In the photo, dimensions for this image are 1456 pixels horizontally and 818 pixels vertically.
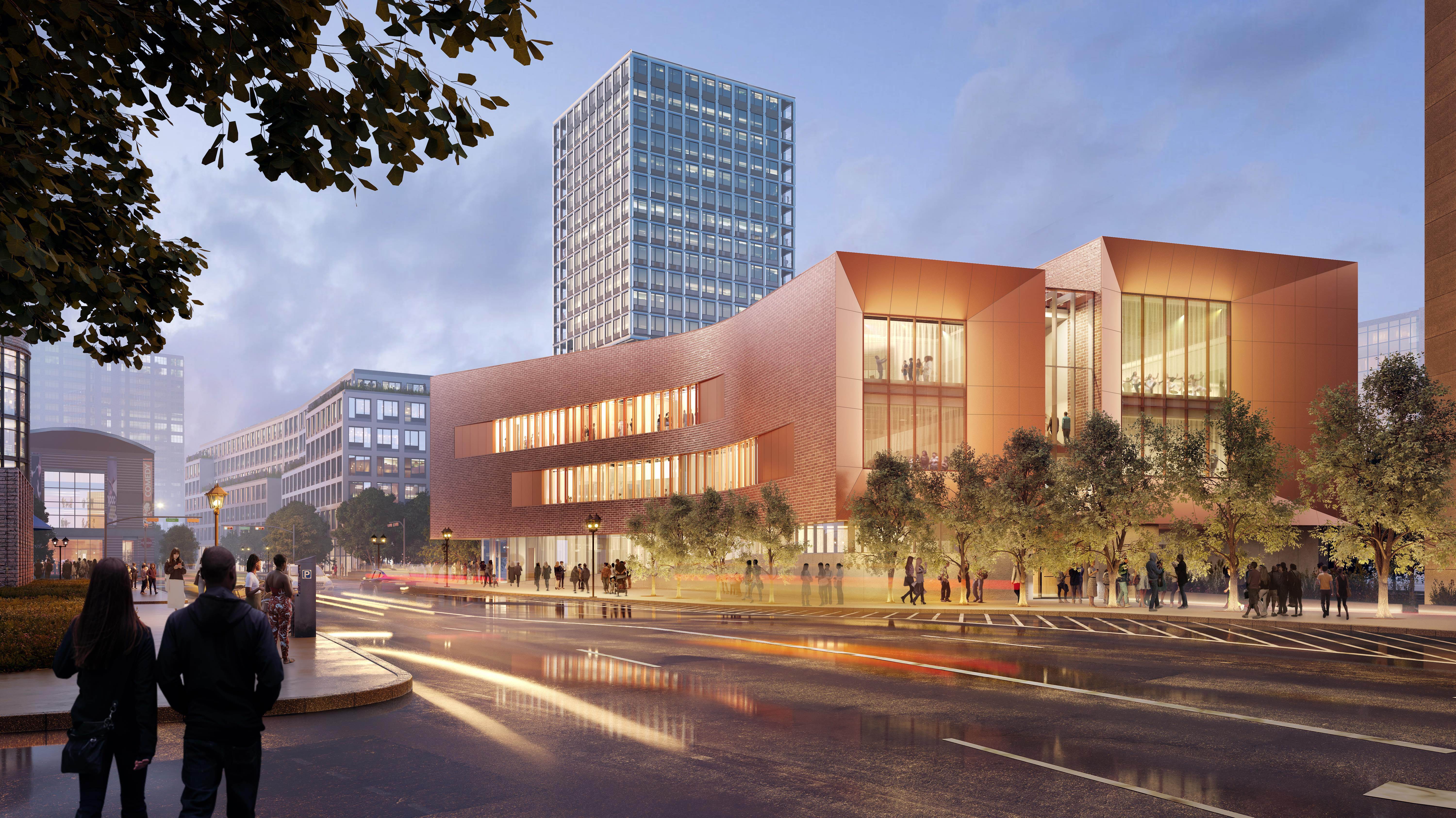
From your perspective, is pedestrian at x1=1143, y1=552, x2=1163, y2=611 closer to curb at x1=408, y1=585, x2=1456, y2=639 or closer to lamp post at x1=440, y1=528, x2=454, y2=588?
curb at x1=408, y1=585, x2=1456, y2=639

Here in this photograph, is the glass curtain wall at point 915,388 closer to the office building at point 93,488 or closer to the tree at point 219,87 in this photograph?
the tree at point 219,87

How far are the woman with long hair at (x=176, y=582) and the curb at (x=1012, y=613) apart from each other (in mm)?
14705

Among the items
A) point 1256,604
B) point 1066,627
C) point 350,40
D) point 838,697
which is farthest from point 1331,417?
point 350,40

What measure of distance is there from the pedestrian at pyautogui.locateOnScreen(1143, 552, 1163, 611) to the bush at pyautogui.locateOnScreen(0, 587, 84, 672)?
31623mm

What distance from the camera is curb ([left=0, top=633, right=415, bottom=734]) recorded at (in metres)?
11.0

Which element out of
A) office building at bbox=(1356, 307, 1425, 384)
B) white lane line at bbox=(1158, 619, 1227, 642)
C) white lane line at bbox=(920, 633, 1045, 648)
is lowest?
white lane line at bbox=(1158, 619, 1227, 642)

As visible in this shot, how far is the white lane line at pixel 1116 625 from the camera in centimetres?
2498

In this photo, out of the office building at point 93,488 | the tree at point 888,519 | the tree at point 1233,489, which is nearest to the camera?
the tree at point 1233,489

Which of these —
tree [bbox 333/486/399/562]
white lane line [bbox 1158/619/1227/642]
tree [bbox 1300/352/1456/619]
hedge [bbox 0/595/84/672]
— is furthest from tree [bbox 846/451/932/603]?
tree [bbox 333/486/399/562]

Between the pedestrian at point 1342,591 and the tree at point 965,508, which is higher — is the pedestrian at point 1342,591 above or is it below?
below

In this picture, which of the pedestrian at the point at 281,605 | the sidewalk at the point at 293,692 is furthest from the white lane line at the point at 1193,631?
the pedestrian at the point at 281,605

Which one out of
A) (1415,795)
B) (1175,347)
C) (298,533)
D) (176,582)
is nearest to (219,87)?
(1415,795)

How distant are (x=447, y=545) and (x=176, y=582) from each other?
3653cm

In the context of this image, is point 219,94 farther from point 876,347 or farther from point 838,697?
point 876,347
